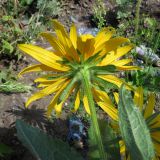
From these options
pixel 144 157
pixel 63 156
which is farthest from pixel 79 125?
pixel 144 157

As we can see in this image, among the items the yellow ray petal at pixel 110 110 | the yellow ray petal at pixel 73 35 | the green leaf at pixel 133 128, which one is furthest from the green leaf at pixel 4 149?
the green leaf at pixel 133 128

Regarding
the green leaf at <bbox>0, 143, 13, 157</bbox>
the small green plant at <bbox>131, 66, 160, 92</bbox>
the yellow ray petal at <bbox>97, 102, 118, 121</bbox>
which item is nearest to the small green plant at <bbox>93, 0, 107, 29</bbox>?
the small green plant at <bbox>131, 66, 160, 92</bbox>

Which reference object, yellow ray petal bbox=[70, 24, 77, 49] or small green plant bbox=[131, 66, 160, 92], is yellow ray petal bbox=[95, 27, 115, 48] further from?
small green plant bbox=[131, 66, 160, 92]

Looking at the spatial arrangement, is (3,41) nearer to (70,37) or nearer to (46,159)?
(70,37)

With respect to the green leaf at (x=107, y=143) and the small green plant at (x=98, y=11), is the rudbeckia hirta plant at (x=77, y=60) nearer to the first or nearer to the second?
the green leaf at (x=107, y=143)

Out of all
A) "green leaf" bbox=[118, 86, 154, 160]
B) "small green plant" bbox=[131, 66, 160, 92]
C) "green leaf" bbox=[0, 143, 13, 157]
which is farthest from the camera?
"small green plant" bbox=[131, 66, 160, 92]

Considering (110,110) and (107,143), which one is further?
(110,110)

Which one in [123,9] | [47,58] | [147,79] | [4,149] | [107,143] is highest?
[47,58]

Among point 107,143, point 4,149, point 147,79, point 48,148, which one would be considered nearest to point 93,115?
point 48,148

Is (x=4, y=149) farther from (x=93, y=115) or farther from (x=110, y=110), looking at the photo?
(x=93, y=115)
